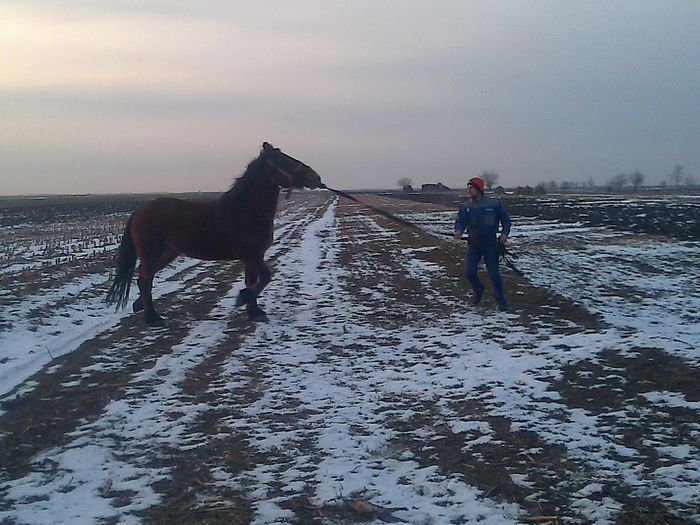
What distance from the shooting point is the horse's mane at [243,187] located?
28.2ft

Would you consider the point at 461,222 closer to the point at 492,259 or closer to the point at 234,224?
the point at 492,259

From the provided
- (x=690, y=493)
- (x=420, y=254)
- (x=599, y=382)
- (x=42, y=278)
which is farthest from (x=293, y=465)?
(x=420, y=254)

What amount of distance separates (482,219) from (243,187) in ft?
11.8

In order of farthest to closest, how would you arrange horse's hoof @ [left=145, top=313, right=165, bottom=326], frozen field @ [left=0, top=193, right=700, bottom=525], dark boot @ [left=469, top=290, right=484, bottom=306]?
dark boot @ [left=469, top=290, right=484, bottom=306] < horse's hoof @ [left=145, top=313, right=165, bottom=326] < frozen field @ [left=0, top=193, right=700, bottom=525]

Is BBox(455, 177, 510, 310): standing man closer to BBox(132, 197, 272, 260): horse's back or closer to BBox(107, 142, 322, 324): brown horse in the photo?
BBox(107, 142, 322, 324): brown horse

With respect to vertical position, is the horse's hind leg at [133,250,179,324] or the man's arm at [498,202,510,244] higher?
the man's arm at [498,202,510,244]

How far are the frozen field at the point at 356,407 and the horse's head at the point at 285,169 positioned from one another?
202 centimetres

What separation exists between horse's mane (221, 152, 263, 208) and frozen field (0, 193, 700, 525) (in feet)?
5.72

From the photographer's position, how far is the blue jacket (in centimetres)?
879

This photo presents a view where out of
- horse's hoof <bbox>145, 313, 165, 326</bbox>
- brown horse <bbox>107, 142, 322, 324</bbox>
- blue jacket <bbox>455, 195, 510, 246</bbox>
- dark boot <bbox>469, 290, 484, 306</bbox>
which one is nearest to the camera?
horse's hoof <bbox>145, 313, 165, 326</bbox>

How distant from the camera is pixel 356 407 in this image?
205 inches

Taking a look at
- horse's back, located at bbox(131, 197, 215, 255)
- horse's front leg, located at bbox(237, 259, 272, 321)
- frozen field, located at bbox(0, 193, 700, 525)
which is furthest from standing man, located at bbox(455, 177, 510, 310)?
horse's back, located at bbox(131, 197, 215, 255)

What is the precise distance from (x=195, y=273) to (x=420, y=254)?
6.02m

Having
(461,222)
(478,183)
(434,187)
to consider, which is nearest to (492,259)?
(461,222)
